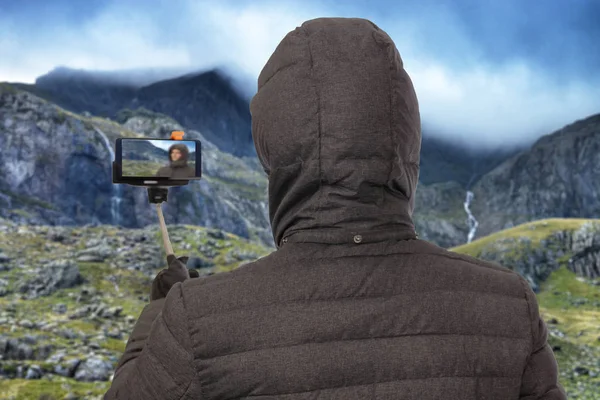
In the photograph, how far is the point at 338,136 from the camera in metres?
2.05

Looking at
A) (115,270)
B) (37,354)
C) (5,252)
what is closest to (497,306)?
(37,354)

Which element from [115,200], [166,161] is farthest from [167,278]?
[115,200]

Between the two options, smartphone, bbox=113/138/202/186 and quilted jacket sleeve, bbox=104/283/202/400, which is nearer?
quilted jacket sleeve, bbox=104/283/202/400

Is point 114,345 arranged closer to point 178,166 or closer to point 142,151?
point 142,151

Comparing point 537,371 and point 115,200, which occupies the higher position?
point 537,371

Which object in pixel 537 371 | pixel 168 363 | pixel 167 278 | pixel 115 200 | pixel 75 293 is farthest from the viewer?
pixel 115 200

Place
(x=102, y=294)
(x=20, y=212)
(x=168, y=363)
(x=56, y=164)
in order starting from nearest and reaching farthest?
1. (x=168, y=363)
2. (x=102, y=294)
3. (x=20, y=212)
4. (x=56, y=164)

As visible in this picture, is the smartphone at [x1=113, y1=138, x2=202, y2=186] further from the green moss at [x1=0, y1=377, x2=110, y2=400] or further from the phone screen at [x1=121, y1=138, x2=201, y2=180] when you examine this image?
the green moss at [x1=0, y1=377, x2=110, y2=400]

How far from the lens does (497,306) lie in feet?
7.15

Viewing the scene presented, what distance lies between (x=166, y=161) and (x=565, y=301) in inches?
3052

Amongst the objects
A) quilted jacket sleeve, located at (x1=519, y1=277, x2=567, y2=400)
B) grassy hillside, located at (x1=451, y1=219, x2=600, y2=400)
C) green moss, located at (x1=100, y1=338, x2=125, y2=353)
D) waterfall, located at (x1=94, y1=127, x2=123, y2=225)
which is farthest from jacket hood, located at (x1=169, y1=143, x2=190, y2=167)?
waterfall, located at (x1=94, y1=127, x2=123, y2=225)

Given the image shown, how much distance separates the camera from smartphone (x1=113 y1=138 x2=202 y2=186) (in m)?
3.37

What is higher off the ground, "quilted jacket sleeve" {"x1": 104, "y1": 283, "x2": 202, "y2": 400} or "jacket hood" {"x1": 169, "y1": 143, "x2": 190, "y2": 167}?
"jacket hood" {"x1": 169, "y1": 143, "x2": 190, "y2": 167}

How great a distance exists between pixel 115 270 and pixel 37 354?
21173mm
